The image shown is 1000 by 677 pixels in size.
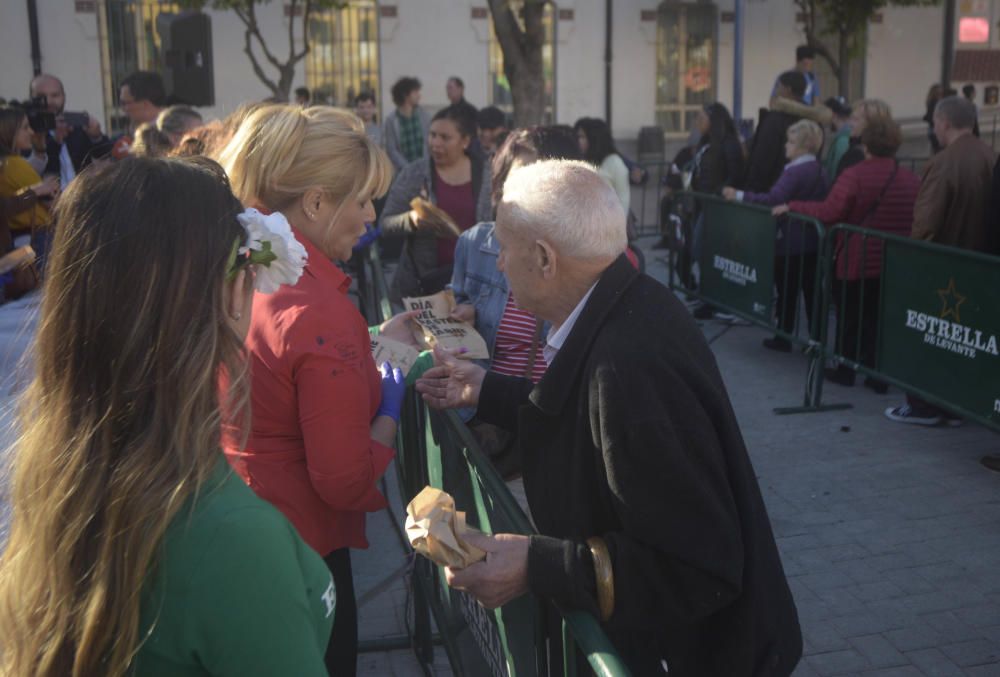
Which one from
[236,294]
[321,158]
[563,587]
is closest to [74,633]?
[236,294]

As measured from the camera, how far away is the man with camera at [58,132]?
25.9 feet

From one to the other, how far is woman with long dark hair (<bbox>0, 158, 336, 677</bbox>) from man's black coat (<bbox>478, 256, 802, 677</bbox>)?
687mm

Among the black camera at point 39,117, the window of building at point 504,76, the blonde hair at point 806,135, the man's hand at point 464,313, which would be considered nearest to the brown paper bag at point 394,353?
the man's hand at point 464,313

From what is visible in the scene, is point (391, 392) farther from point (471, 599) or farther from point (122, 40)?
point (122, 40)

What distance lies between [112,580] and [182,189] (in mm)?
545

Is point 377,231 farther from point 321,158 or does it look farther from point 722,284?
point 321,158

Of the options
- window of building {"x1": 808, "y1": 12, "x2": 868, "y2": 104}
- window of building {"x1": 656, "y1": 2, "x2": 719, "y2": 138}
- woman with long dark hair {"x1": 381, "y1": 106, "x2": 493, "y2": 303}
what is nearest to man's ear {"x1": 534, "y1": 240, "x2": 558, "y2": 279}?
woman with long dark hair {"x1": 381, "y1": 106, "x2": 493, "y2": 303}

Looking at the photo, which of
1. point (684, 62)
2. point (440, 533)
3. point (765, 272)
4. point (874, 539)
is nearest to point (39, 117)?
point (765, 272)

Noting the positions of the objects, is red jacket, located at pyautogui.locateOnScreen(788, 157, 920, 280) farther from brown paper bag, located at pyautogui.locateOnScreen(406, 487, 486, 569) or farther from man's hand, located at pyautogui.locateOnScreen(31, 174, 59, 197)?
brown paper bag, located at pyautogui.locateOnScreen(406, 487, 486, 569)

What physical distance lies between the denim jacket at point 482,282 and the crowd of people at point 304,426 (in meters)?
0.01

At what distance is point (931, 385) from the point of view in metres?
5.85

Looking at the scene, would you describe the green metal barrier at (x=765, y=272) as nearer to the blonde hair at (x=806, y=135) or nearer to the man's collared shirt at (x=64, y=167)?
the blonde hair at (x=806, y=135)

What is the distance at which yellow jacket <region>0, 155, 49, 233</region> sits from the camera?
6508 mm

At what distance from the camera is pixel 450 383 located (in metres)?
2.91
